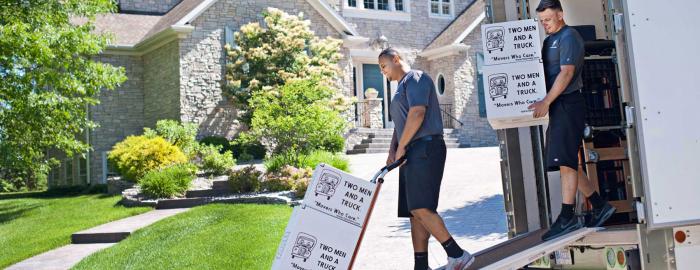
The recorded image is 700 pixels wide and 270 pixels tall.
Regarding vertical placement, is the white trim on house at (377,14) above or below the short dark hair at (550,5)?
above

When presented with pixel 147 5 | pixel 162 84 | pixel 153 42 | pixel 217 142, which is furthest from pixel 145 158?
pixel 147 5

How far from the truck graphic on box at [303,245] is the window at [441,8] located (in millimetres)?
24943

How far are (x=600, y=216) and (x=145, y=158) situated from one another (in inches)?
602

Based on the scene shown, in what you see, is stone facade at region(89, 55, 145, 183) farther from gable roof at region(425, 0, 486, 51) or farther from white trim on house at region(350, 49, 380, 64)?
gable roof at region(425, 0, 486, 51)

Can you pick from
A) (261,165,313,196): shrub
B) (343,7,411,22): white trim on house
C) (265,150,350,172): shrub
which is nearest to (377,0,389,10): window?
(343,7,411,22): white trim on house

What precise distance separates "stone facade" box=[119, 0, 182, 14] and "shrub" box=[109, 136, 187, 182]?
337 inches

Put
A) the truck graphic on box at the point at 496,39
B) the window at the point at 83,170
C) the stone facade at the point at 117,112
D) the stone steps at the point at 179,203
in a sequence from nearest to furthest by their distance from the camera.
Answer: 1. the truck graphic on box at the point at 496,39
2. the stone steps at the point at 179,203
3. the stone facade at the point at 117,112
4. the window at the point at 83,170

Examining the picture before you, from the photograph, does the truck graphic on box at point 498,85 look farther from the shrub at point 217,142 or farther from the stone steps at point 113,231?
the shrub at point 217,142

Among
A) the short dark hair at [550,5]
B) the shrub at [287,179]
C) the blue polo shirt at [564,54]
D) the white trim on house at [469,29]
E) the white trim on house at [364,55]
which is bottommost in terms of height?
the shrub at [287,179]

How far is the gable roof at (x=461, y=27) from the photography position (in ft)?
89.3

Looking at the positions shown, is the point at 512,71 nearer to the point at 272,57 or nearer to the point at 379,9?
the point at 272,57

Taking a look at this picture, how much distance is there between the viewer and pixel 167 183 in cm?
1714

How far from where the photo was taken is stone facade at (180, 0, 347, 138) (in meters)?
22.5

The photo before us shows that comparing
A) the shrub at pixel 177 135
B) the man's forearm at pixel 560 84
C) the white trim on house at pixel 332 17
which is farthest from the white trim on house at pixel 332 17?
the man's forearm at pixel 560 84
